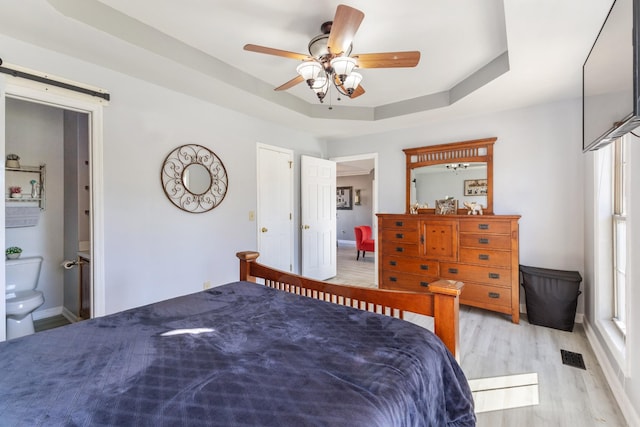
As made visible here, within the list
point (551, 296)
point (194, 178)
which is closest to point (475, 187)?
point (551, 296)

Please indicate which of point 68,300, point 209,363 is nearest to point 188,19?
point 209,363

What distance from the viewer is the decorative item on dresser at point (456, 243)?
3.05 metres

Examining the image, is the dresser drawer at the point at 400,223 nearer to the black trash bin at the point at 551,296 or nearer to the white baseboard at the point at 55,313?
the black trash bin at the point at 551,296

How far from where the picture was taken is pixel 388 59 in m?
1.93

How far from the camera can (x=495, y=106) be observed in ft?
10.7

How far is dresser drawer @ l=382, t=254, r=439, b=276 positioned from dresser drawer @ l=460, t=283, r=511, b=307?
390 millimetres

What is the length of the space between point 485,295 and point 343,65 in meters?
2.79

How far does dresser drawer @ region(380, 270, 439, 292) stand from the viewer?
3.55 metres

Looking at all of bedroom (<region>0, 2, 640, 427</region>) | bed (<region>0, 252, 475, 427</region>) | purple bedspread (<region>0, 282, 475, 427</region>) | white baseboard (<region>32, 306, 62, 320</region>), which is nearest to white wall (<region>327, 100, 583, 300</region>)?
bedroom (<region>0, 2, 640, 427</region>)

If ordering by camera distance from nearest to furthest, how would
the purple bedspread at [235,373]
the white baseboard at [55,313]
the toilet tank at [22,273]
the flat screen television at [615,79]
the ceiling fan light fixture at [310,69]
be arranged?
the purple bedspread at [235,373]
the flat screen television at [615,79]
the ceiling fan light fixture at [310,69]
the toilet tank at [22,273]
the white baseboard at [55,313]

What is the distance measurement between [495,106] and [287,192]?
2761mm

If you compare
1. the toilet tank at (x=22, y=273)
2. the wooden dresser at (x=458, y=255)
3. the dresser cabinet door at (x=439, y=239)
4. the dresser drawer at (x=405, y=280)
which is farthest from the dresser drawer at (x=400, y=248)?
the toilet tank at (x=22, y=273)

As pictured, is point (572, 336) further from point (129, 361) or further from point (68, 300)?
point (68, 300)

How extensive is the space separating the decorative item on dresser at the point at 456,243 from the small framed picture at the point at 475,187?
4 centimetres
